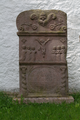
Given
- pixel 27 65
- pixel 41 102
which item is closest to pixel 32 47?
pixel 27 65

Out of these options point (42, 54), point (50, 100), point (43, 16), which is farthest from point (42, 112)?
point (43, 16)

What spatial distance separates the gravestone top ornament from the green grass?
0.29 meters

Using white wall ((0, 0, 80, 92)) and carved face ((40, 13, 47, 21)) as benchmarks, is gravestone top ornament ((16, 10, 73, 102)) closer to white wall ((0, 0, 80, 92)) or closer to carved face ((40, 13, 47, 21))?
carved face ((40, 13, 47, 21))

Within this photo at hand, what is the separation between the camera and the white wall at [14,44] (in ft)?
14.0

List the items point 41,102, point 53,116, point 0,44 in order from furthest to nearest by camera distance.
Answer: point 0,44, point 41,102, point 53,116

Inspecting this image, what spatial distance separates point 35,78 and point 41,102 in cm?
49

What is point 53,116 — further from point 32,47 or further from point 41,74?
point 32,47

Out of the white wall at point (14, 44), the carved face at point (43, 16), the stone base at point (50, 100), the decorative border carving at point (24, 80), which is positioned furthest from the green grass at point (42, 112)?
the carved face at point (43, 16)

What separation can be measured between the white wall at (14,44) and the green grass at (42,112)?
4.83ft

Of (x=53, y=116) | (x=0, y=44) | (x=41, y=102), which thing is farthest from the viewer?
(x=0, y=44)

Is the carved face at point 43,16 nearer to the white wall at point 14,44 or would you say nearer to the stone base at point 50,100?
the white wall at point 14,44

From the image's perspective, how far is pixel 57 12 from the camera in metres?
3.01

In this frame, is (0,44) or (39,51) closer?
(39,51)

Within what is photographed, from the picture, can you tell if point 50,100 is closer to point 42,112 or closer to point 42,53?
point 42,112
